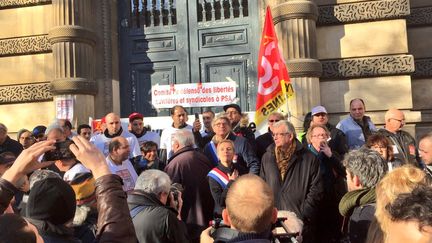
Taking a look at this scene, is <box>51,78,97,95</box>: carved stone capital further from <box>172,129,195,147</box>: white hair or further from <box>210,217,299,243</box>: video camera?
<box>210,217,299,243</box>: video camera

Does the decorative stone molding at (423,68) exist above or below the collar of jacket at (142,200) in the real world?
above

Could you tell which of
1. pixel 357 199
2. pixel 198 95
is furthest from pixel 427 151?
pixel 198 95

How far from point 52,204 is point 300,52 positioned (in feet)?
18.7

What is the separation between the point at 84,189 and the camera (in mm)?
2756

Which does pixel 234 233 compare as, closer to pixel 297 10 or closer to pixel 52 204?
pixel 52 204

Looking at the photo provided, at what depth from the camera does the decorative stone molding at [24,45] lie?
8336 mm

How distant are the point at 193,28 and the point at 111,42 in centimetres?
156

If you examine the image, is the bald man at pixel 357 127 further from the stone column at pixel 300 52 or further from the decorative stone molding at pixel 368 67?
the decorative stone molding at pixel 368 67

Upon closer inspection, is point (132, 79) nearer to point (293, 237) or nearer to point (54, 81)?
point (54, 81)

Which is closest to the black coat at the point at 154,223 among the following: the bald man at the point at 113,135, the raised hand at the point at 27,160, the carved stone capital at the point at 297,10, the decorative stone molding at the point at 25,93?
the raised hand at the point at 27,160

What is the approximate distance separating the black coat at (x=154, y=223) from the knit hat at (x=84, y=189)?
38 centimetres

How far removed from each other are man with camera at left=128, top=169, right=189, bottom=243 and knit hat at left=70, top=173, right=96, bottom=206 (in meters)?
0.38

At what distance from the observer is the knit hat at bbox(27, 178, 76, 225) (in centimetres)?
198

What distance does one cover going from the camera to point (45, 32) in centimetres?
839
